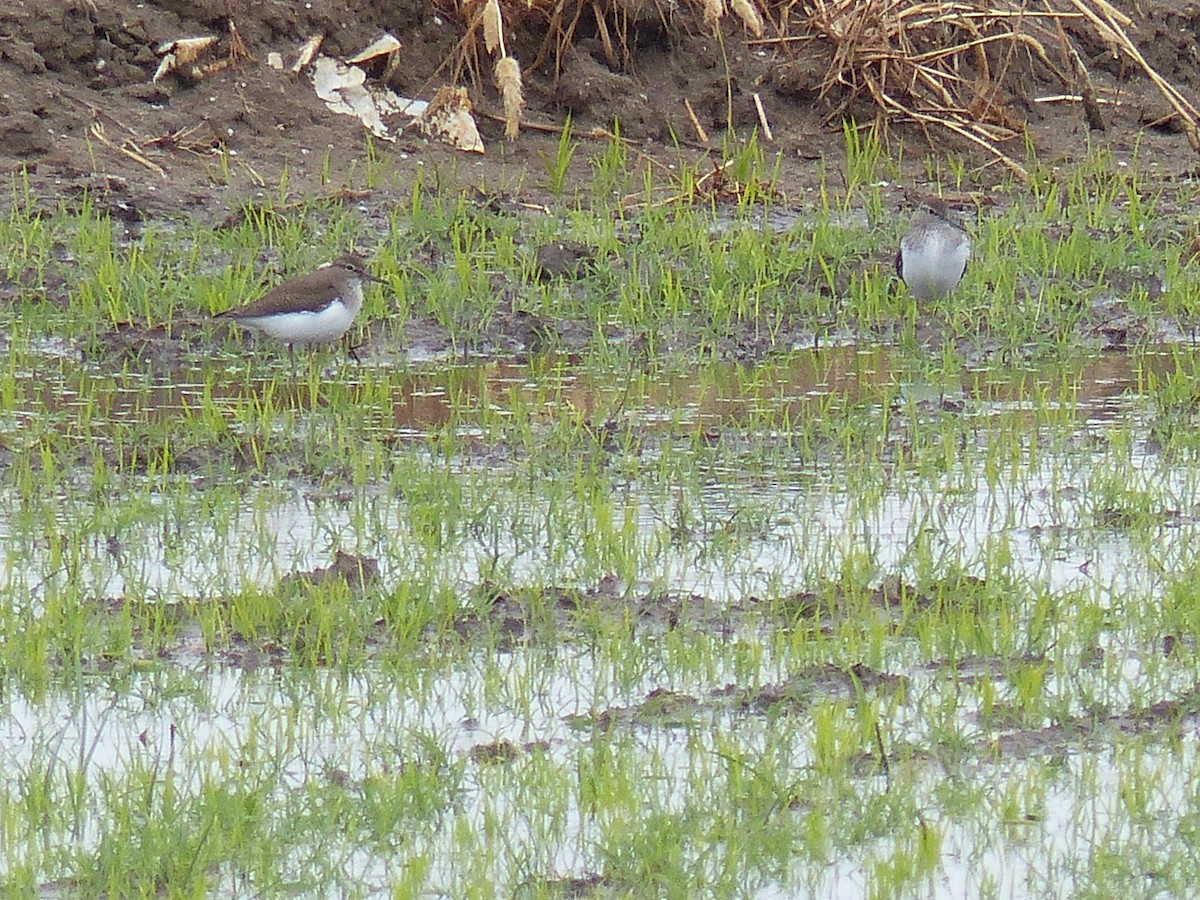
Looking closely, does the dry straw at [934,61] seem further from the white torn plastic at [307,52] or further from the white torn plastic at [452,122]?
the white torn plastic at [307,52]

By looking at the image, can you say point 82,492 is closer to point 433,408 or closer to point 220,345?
point 433,408

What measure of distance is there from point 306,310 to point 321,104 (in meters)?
3.85

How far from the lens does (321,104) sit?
1117cm

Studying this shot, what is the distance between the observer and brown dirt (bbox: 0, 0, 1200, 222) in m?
10.3

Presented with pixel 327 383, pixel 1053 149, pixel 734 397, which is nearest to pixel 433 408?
pixel 327 383

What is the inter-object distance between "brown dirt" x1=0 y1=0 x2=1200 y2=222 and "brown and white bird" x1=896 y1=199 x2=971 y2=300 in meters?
2.52

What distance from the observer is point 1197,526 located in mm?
5930

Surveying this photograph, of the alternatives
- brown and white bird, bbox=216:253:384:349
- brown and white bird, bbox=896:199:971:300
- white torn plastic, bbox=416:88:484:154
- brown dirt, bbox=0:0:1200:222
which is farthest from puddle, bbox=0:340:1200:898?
white torn plastic, bbox=416:88:484:154

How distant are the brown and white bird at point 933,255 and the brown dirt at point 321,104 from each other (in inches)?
99.1

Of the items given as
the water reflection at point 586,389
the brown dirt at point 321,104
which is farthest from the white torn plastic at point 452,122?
the water reflection at point 586,389

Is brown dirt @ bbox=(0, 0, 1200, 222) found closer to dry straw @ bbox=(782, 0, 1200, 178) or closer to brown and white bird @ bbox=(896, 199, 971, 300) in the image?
dry straw @ bbox=(782, 0, 1200, 178)

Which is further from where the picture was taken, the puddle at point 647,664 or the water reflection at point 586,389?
the water reflection at point 586,389

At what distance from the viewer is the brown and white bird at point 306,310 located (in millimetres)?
7590

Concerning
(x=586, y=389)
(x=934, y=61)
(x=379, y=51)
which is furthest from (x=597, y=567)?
(x=934, y=61)
